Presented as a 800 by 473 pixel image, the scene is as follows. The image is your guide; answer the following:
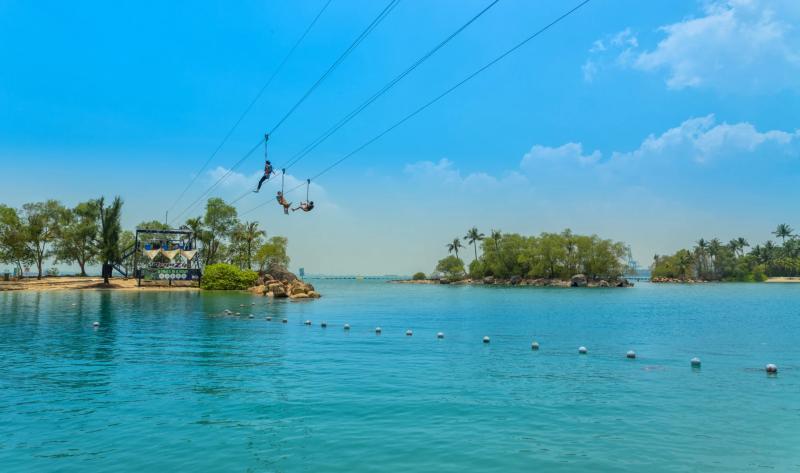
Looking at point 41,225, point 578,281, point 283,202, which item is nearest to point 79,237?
point 41,225

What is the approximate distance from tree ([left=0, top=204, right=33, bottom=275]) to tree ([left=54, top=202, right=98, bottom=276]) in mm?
7849

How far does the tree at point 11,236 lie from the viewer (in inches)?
3538

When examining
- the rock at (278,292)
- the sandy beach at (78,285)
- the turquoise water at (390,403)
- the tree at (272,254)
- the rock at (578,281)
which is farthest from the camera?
the rock at (578,281)

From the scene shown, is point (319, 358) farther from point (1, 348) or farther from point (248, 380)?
point (1, 348)

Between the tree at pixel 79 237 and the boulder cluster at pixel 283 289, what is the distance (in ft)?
122

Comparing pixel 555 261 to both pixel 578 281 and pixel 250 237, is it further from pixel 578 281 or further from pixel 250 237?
pixel 250 237

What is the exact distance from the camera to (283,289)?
7925 cm

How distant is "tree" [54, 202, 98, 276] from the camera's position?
101 metres

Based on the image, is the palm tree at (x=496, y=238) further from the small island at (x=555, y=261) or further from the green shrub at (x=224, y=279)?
the green shrub at (x=224, y=279)

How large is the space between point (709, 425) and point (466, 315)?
3755cm

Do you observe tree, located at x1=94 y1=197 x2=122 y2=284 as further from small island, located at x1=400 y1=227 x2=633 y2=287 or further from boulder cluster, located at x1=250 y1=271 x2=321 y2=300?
small island, located at x1=400 y1=227 x2=633 y2=287

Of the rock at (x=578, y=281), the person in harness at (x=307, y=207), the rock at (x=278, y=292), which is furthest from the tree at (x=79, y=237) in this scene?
the rock at (x=578, y=281)

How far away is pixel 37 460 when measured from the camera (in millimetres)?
11094

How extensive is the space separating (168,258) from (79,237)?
78.5 feet
